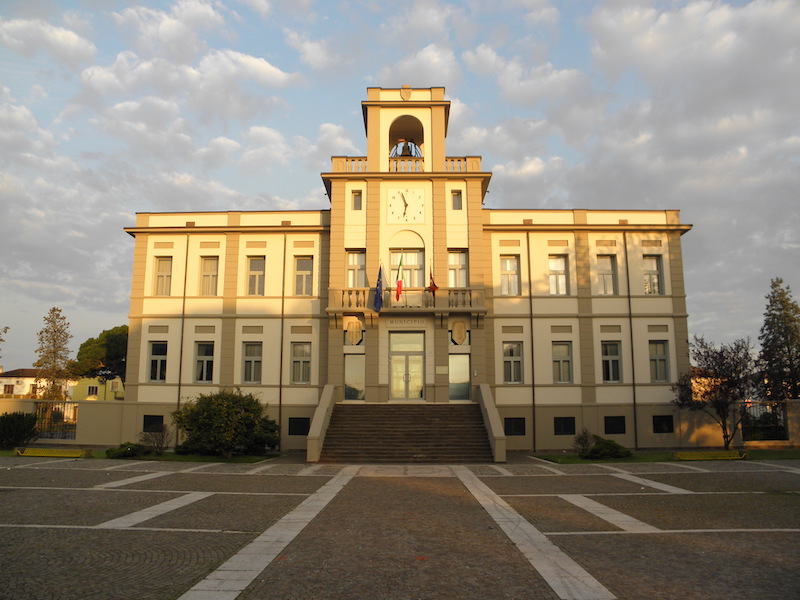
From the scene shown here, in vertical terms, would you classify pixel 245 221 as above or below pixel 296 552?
above

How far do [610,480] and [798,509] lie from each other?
17.6ft

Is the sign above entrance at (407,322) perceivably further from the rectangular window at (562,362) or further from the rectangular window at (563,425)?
the rectangular window at (563,425)

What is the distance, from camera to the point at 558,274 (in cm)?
2856

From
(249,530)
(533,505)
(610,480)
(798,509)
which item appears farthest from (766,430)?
(249,530)

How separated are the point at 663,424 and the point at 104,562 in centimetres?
2543

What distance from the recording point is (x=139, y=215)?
2931 centimetres

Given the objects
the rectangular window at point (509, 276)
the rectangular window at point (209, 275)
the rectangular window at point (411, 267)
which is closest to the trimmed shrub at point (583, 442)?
the rectangular window at point (509, 276)

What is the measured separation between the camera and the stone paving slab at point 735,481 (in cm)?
1473

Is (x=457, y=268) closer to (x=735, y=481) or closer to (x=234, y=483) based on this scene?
(x=735, y=481)

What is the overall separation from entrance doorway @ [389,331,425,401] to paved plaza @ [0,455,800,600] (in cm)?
949

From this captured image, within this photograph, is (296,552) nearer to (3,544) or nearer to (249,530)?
(249,530)

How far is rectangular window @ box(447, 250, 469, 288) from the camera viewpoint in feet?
89.7

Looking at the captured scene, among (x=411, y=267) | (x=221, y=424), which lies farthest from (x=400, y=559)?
(x=411, y=267)

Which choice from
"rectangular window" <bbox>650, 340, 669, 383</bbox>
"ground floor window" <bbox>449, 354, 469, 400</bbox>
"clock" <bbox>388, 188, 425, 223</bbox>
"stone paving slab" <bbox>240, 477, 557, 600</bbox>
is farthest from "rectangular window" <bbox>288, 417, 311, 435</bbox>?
"rectangular window" <bbox>650, 340, 669, 383</bbox>
